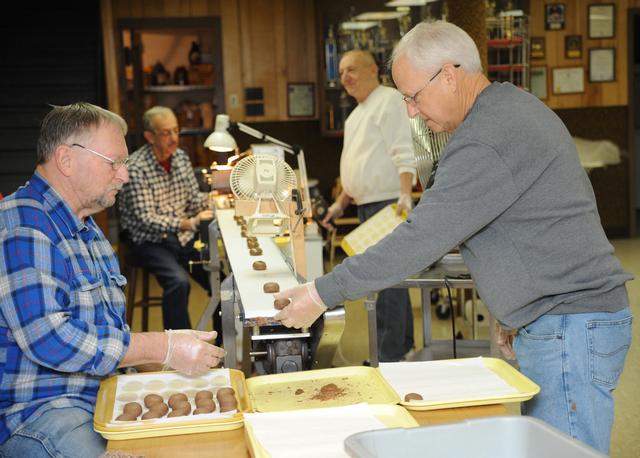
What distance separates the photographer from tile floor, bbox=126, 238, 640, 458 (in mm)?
3844

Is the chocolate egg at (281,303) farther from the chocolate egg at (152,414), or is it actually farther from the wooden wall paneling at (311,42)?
the wooden wall paneling at (311,42)

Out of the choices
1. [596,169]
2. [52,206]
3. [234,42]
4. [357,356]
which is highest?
[234,42]

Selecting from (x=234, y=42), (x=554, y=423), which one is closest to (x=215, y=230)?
(x=554, y=423)

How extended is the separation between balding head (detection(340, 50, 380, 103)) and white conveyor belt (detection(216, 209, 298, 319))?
1398 mm

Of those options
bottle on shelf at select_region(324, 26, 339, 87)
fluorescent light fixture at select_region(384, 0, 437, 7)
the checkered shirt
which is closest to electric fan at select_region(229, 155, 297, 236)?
the checkered shirt

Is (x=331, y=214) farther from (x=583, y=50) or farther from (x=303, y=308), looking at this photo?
(x=583, y=50)

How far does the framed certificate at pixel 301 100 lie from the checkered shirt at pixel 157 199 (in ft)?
11.7

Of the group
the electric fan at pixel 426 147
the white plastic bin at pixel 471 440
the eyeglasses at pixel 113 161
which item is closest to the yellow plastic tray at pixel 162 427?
the white plastic bin at pixel 471 440

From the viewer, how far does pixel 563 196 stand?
6.44ft

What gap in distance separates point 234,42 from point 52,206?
702cm

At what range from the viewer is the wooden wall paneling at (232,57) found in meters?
8.91

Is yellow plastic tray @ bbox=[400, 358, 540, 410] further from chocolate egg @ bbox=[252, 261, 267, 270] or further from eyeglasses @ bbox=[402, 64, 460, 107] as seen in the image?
chocolate egg @ bbox=[252, 261, 267, 270]

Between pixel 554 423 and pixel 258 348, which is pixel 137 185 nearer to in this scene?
pixel 258 348

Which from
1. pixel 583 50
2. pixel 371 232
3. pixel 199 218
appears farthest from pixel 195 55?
pixel 371 232
